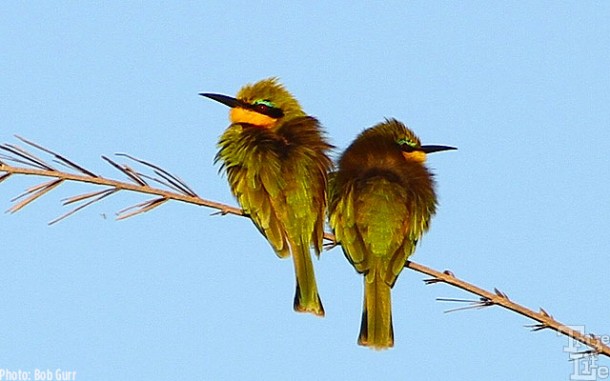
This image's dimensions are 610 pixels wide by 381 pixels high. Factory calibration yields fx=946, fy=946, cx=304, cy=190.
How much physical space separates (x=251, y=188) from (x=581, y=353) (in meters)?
1.75

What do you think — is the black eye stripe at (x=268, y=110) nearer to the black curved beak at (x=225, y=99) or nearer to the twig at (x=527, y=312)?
the black curved beak at (x=225, y=99)

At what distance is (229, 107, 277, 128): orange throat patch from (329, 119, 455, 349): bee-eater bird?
35 cm

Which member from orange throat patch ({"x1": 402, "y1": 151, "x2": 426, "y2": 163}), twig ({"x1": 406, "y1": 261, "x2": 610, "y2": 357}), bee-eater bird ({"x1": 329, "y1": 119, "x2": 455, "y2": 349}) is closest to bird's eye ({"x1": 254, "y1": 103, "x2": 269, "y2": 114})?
bee-eater bird ({"x1": 329, "y1": 119, "x2": 455, "y2": 349})

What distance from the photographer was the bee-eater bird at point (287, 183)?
9.80ft

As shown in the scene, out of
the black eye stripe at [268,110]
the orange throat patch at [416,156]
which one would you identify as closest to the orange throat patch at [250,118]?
the black eye stripe at [268,110]

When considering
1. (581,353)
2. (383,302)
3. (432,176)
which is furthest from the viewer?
(432,176)

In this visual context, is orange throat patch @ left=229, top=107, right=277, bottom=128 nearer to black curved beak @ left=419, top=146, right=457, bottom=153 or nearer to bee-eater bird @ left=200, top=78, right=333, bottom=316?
bee-eater bird @ left=200, top=78, right=333, bottom=316

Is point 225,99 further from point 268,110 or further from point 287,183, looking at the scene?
point 287,183

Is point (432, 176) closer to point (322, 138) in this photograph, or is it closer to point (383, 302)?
point (322, 138)

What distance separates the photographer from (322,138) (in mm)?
3316

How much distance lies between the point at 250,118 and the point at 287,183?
1.67 ft

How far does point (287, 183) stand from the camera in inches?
120

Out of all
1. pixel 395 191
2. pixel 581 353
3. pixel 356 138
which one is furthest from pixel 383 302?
pixel 581 353

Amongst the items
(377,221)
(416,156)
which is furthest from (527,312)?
(416,156)
